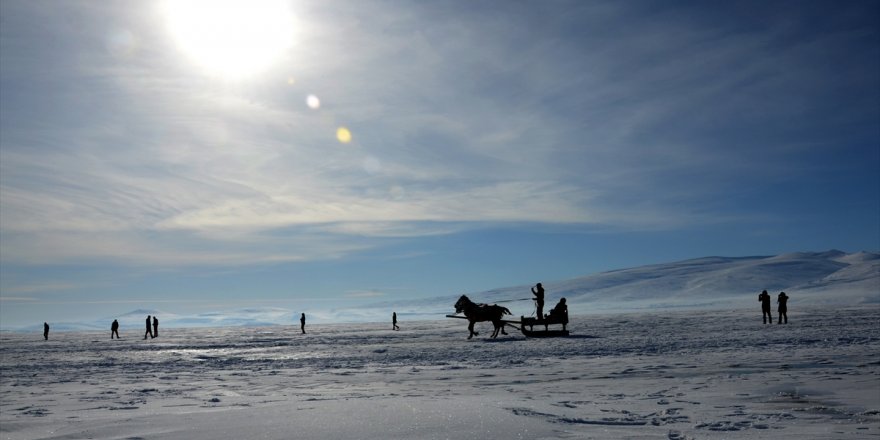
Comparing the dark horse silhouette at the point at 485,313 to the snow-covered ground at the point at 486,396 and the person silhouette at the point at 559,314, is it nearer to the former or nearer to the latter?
the person silhouette at the point at 559,314

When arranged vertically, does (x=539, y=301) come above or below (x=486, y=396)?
above

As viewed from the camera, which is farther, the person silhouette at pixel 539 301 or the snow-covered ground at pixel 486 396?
the person silhouette at pixel 539 301

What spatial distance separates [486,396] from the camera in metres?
10.5

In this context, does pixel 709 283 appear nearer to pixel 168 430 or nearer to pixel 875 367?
pixel 875 367

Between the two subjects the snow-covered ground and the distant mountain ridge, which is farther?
the distant mountain ridge

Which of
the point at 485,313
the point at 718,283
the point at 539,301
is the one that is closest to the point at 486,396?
the point at 485,313

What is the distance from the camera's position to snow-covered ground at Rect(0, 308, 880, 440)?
7500mm

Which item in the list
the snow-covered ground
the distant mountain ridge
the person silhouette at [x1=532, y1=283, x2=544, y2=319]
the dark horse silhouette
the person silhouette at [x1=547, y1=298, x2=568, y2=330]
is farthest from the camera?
the distant mountain ridge

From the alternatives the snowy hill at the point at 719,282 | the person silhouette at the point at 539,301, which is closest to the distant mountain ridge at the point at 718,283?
the snowy hill at the point at 719,282

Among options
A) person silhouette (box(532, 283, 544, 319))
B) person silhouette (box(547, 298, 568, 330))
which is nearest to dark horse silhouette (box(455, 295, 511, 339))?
person silhouette (box(532, 283, 544, 319))

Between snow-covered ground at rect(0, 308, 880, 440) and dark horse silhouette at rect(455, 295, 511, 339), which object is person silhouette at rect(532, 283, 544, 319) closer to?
dark horse silhouette at rect(455, 295, 511, 339)

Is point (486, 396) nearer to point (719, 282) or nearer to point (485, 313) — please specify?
point (485, 313)

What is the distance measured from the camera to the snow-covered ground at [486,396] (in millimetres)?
7500

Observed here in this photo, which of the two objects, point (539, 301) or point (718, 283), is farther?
point (718, 283)
